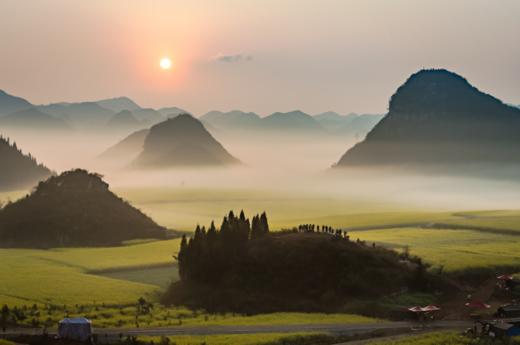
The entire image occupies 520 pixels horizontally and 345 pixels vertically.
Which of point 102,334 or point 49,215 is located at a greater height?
point 49,215

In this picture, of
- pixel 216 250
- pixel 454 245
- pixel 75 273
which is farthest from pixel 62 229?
pixel 454 245

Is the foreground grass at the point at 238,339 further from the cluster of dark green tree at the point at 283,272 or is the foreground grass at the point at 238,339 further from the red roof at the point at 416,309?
the cluster of dark green tree at the point at 283,272

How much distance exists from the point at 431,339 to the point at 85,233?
13045 cm

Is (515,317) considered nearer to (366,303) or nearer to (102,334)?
(366,303)

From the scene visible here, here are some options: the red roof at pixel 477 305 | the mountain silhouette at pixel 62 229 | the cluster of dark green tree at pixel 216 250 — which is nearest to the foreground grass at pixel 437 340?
the red roof at pixel 477 305

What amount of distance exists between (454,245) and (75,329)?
8825cm

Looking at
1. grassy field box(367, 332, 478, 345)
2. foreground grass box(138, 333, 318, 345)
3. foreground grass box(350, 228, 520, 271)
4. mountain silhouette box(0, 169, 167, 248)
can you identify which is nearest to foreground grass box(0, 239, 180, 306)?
mountain silhouette box(0, 169, 167, 248)

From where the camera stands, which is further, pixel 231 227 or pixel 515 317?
pixel 231 227

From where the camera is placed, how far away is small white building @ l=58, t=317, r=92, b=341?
7850 centimetres

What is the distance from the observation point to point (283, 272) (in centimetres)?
10812

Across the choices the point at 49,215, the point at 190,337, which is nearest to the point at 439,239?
the point at 190,337

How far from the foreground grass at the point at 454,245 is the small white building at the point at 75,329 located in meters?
58.6

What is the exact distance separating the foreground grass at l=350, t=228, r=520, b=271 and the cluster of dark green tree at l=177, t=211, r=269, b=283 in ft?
101

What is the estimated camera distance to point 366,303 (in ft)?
314
